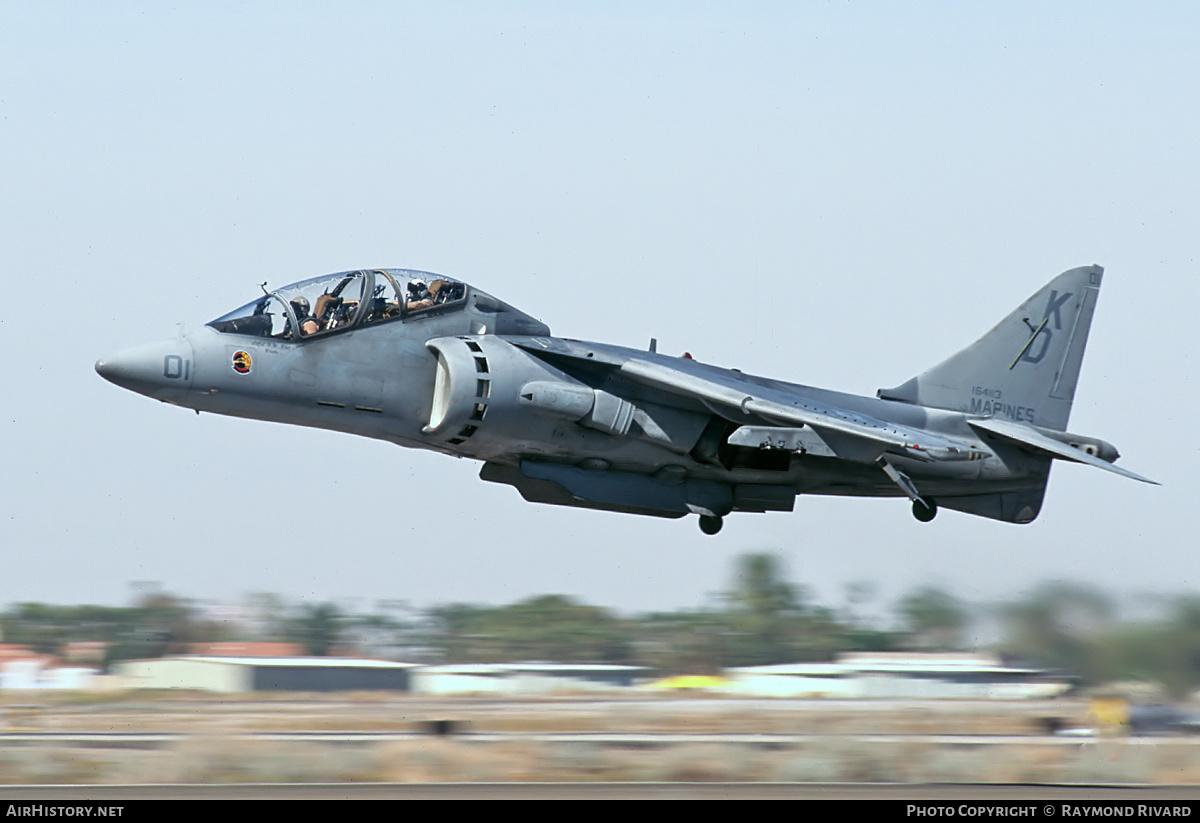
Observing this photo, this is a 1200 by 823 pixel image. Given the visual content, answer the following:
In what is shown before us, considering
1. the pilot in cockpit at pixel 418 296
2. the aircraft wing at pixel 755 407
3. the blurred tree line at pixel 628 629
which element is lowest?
the blurred tree line at pixel 628 629

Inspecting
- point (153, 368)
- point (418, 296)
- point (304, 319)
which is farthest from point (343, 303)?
point (153, 368)

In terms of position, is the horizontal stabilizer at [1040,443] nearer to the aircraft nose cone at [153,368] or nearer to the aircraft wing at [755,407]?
the aircraft wing at [755,407]

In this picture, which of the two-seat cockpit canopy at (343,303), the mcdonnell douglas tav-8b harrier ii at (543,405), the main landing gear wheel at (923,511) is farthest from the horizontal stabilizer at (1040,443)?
the two-seat cockpit canopy at (343,303)

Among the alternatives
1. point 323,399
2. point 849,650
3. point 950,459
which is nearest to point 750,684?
point 849,650

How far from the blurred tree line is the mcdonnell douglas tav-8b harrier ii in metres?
2.08

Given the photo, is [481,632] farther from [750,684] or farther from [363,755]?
[363,755]

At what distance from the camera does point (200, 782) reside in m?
14.8

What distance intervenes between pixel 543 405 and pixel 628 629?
1161 cm

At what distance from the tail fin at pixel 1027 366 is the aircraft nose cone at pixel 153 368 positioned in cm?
951

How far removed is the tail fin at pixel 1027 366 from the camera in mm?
19219

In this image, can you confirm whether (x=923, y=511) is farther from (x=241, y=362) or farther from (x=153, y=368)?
(x=153, y=368)

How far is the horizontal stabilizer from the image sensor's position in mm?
17453

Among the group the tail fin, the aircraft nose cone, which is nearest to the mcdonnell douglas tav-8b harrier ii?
the aircraft nose cone

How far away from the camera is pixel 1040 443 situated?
17.8m
